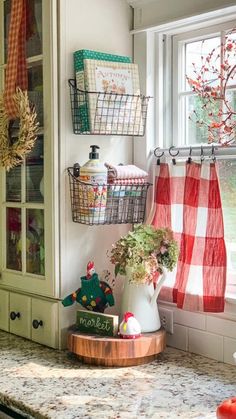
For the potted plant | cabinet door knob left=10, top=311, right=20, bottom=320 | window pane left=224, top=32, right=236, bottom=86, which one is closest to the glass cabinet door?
cabinet door knob left=10, top=311, right=20, bottom=320

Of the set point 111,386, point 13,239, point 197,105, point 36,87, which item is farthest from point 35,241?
point 197,105

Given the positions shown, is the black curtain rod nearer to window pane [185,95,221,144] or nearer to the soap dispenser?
window pane [185,95,221,144]

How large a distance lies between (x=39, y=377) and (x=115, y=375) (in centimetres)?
25

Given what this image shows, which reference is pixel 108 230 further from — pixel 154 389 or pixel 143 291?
pixel 154 389

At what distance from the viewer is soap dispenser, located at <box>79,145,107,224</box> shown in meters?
2.23

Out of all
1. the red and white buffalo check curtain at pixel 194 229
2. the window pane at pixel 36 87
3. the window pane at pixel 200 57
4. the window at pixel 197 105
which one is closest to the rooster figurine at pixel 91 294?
the red and white buffalo check curtain at pixel 194 229

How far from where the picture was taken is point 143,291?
2.24 m

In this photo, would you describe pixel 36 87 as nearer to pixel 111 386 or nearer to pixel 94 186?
pixel 94 186

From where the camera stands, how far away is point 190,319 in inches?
91.0

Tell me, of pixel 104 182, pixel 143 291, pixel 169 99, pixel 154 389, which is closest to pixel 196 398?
pixel 154 389

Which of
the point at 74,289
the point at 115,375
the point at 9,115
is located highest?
the point at 9,115

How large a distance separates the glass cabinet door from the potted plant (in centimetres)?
36

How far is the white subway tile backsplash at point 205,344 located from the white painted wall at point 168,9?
118cm

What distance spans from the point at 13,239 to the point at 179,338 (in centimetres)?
80
